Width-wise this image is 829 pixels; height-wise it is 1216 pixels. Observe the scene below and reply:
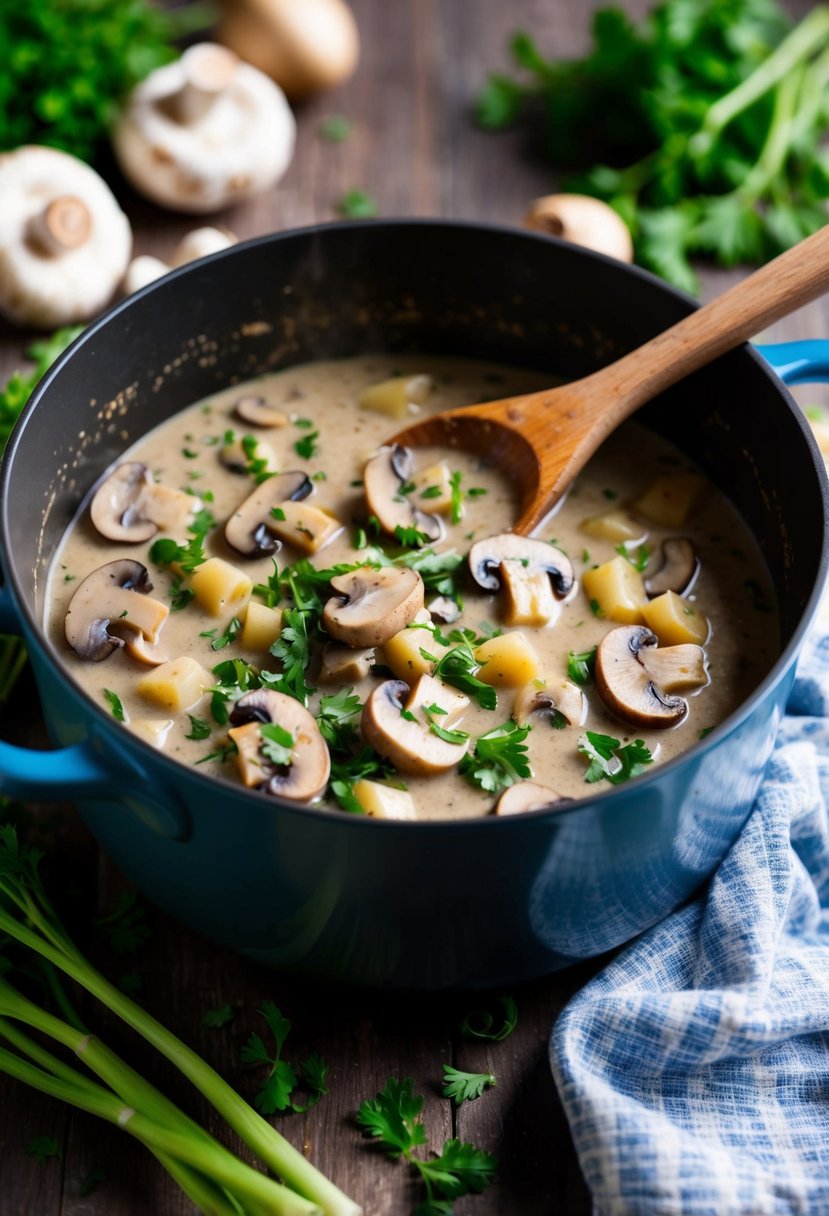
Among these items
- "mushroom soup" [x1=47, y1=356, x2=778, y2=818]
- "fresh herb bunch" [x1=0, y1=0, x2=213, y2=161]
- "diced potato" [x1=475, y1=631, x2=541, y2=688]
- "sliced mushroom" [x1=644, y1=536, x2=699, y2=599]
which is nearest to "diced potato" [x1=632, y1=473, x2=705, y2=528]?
"mushroom soup" [x1=47, y1=356, x2=778, y2=818]

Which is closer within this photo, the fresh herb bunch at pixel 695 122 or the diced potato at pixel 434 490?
the diced potato at pixel 434 490

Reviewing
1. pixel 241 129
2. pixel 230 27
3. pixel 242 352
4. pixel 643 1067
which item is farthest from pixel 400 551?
pixel 230 27

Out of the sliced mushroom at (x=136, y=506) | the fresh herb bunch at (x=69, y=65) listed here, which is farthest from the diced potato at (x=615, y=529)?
the fresh herb bunch at (x=69, y=65)

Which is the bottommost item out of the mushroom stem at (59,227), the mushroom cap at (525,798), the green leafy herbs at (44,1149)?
the green leafy herbs at (44,1149)

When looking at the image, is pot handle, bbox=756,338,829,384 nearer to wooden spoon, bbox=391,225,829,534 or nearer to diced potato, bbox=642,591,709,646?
wooden spoon, bbox=391,225,829,534

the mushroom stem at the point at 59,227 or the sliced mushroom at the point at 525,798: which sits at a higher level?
the mushroom stem at the point at 59,227

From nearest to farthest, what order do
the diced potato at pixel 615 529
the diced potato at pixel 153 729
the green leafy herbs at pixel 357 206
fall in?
the diced potato at pixel 153 729
the diced potato at pixel 615 529
the green leafy herbs at pixel 357 206

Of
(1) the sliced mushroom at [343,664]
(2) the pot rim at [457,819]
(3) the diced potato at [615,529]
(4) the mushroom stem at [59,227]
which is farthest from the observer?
(4) the mushroom stem at [59,227]

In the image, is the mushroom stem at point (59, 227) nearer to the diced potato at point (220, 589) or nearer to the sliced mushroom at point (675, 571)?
the diced potato at point (220, 589)
